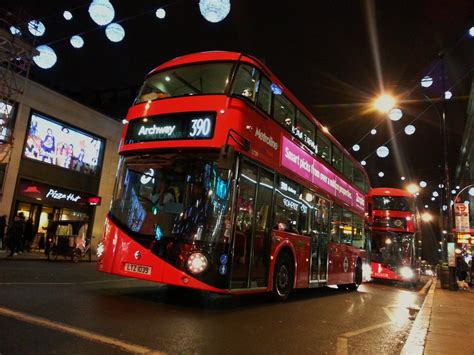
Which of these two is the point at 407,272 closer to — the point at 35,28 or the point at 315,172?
the point at 315,172

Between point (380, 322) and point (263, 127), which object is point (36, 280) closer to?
point (263, 127)

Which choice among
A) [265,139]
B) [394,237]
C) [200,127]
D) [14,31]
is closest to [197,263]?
[200,127]

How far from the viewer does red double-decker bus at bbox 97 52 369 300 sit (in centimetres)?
716

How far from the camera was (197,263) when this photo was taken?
6.98 meters

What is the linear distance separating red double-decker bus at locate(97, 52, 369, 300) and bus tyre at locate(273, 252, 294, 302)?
3 centimetres

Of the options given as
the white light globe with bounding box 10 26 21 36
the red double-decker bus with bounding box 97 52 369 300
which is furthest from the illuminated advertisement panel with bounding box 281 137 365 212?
the white light globe with bounding box 10 26 21 36

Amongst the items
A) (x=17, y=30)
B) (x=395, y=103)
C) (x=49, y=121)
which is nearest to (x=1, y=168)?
(x=49, y=121)

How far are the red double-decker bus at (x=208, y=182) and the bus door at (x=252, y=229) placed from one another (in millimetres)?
19

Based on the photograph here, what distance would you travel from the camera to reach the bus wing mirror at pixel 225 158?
22.4ft

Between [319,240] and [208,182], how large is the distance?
5.10 m

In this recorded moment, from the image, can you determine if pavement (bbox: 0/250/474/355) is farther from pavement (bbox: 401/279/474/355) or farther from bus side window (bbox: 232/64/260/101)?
bus side window (bbox: 232/64/260/101)

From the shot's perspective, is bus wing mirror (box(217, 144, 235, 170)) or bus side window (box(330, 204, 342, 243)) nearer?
bus wing mirror (box(217, 144, 235, 170))

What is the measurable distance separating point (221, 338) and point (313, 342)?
130 centimetres

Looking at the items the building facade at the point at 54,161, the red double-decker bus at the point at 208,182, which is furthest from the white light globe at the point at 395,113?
the building facade at the point at 54,161
